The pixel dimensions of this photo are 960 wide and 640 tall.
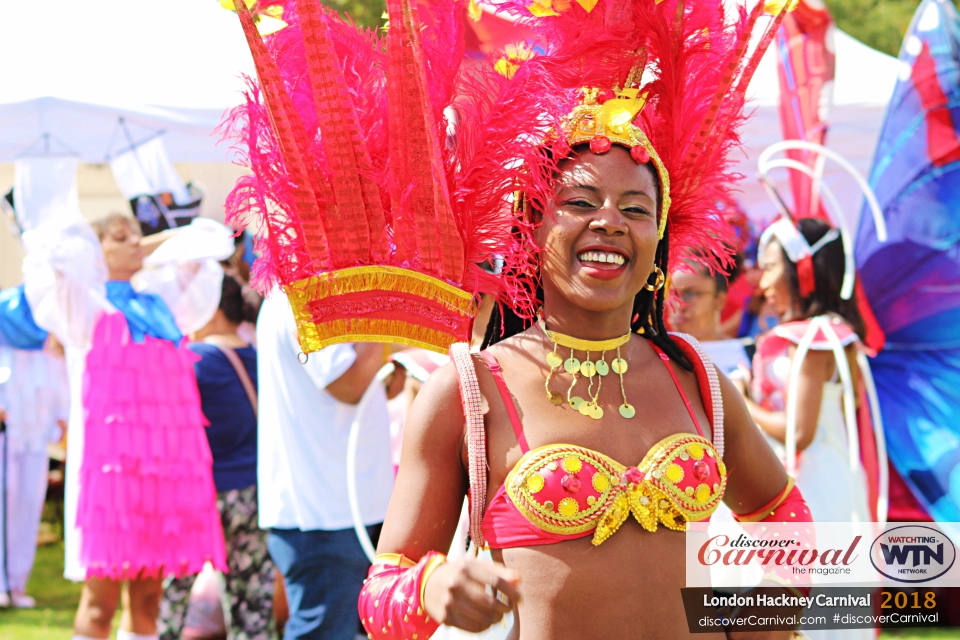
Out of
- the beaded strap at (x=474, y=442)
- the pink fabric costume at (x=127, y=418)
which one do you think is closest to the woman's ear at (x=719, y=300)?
the pink fabric costume at (x=127, y=418)

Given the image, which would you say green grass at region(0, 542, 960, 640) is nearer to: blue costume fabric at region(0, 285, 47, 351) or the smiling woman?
blue costume fabric at region(0, 285, 47, 351)

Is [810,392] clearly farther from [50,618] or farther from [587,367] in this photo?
[50,618]

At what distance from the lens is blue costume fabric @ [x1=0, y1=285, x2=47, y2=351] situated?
602 centimetres

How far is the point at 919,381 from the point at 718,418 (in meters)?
4.06

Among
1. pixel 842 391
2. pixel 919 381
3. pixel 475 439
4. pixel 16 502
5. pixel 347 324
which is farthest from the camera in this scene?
pixel 16 502

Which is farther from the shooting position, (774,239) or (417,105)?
(774,239)

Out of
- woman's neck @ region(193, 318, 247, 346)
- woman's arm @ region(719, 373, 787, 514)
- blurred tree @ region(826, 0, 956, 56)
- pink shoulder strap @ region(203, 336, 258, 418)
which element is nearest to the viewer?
woman's arm @ region(719, 373, 787, 514)

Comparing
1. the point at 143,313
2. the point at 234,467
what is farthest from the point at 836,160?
the point at 143,313

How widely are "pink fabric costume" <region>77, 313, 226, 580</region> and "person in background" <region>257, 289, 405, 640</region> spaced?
561 millimetres

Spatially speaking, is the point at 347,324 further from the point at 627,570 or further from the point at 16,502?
the point at 16,502

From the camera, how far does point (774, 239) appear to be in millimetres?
5016

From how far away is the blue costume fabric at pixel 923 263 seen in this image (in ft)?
18.0

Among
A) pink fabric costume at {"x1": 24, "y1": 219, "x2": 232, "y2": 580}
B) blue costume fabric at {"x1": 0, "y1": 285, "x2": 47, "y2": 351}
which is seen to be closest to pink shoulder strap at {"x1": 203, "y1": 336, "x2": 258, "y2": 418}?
pink fabric costume at {"x1": 24, "y1": 219, "x2": 232, "y2": 580}

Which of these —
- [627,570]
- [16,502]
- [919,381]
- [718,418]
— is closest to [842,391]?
[919,381]
